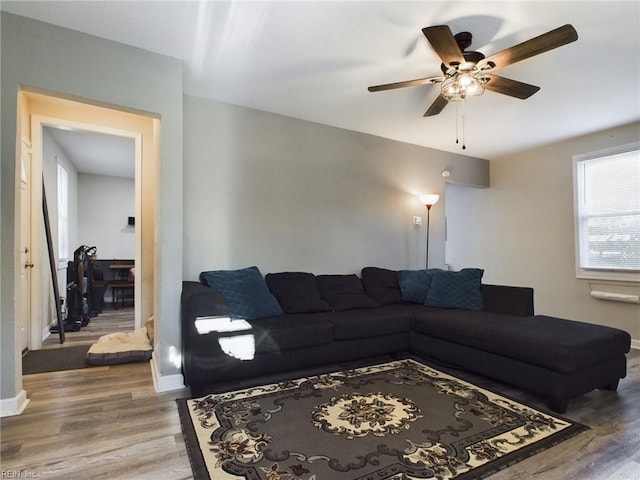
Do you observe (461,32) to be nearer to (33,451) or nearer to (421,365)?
(421,365)

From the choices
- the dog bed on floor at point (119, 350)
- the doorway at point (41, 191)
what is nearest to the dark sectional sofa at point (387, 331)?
the dog bed on floor at point (119, 350)

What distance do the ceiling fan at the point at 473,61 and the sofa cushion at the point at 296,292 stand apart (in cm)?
192

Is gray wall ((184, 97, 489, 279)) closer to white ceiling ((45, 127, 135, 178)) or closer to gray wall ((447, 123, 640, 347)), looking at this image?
gray wall ((447, 123, 640, 347))

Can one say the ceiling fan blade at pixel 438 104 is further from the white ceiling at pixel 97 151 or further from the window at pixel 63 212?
the window at pixel 63 212

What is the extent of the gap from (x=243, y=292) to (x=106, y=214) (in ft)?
18.7

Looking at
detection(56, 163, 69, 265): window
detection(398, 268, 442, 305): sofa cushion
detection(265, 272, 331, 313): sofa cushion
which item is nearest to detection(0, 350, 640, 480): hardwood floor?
detection(265, 272, 331, 313): sofa cushion

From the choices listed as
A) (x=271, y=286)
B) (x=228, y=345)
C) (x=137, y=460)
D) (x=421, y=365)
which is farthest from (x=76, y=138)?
(x=421, y=365)

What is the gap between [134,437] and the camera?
1894mm

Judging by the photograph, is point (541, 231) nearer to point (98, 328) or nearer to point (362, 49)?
point (362, 49)

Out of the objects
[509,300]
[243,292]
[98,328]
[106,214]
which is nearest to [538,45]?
[509,300]

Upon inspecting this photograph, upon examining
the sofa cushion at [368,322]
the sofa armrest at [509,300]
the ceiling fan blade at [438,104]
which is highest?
the ceiling fan blade at [438,104]

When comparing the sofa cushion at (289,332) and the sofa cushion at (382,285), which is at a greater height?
the sofa cushion at (382,285)

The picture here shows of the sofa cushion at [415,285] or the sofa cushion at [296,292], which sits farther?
the sofa cushion at [415,285]

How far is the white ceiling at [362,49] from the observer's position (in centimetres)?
205
